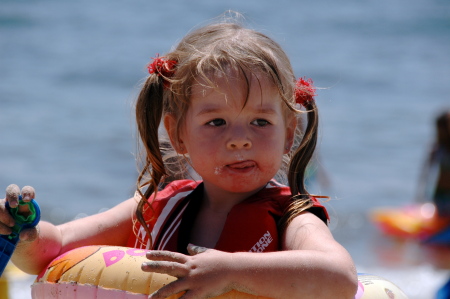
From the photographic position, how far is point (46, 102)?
40.7 ft

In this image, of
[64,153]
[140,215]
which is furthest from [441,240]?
[140,215]

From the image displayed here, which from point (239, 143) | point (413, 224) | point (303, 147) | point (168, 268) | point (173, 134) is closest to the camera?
point (168, 268)

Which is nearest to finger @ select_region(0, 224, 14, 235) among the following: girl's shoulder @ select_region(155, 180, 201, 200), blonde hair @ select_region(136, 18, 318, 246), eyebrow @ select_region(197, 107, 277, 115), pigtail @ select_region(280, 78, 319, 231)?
blonde hair @ select_region(136, 18, 318, 246)

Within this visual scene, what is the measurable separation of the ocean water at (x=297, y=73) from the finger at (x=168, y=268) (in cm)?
129

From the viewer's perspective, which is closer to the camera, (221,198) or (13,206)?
(13,206)

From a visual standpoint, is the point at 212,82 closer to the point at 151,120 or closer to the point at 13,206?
the point at 151,120

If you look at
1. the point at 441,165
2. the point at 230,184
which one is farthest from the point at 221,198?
the point at 441,165

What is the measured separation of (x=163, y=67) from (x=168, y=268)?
963 mm

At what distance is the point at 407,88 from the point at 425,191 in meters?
5.43

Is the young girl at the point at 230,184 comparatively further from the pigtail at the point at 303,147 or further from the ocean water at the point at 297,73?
the ocean water at the point at 297,73

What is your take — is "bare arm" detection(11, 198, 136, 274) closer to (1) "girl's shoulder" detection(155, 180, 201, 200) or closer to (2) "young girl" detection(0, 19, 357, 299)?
(2) "young girl" detection(0, 19, 357, 299)

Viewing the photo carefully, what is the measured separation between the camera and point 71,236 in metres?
2.79

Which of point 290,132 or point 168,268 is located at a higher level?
point 290,132

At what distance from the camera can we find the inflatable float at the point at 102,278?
2107mm
